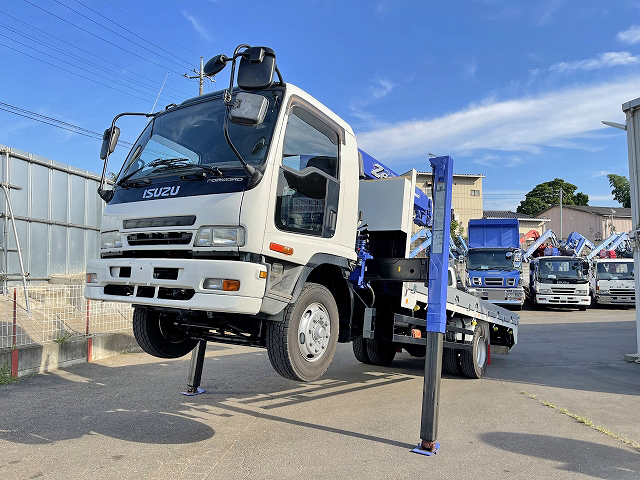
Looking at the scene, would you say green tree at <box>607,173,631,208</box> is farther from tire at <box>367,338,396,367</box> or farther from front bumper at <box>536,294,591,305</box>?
tire at <box>367,338,396,367</box>

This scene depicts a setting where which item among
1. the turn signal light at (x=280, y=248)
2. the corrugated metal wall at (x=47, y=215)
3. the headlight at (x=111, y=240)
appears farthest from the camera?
the corrugated metal wall at (x=47, y=215)

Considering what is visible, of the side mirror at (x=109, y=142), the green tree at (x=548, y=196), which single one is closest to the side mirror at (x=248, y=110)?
the side mirror at (x=109, y=142)

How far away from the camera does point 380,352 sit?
887 centimetres

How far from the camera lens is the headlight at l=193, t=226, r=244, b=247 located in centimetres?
384

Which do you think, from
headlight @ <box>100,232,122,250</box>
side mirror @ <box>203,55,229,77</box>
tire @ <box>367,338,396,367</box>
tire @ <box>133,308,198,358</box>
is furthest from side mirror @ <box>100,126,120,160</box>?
tire @ <box>367,338,396,367</box>

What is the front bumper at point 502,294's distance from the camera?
20500mm

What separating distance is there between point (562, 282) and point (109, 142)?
67.9 feet

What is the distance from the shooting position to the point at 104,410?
582 cm

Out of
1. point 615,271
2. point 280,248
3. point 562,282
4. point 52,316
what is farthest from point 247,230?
point 615,271

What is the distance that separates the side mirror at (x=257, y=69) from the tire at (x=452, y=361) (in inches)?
216

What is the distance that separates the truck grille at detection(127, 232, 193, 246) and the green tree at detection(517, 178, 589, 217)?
6822cm

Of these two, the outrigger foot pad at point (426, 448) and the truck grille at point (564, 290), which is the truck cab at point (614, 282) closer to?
the truck grille at point (564, 290)

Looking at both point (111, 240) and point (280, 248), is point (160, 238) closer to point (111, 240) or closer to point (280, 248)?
point (111, 240)

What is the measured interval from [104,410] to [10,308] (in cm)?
344
